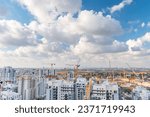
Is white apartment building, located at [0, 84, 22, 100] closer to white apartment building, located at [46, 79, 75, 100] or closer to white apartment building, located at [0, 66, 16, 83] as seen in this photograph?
white apartment building, located at [46, 79, 75, 100]

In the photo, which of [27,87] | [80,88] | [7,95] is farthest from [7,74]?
[7,95]

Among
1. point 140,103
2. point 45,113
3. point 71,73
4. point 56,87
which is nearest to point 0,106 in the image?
point 45,113

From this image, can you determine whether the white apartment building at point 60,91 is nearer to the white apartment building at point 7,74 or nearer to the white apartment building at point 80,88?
the white apartment building at point 80,88

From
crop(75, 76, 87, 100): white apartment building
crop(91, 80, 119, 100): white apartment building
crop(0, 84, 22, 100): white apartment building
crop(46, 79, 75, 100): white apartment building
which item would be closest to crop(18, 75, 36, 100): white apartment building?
crop(0, 84, 22, 100): white apartment building

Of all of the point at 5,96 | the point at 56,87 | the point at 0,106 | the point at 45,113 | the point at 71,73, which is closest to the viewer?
the point at 45,113

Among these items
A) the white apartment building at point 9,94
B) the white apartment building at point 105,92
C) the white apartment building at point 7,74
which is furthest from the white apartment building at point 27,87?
the white apartment building at point 105,92

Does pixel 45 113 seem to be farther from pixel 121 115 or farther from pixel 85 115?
pixel 121 115

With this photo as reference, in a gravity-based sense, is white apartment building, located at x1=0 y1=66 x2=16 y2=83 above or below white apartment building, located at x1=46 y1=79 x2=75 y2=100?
above
